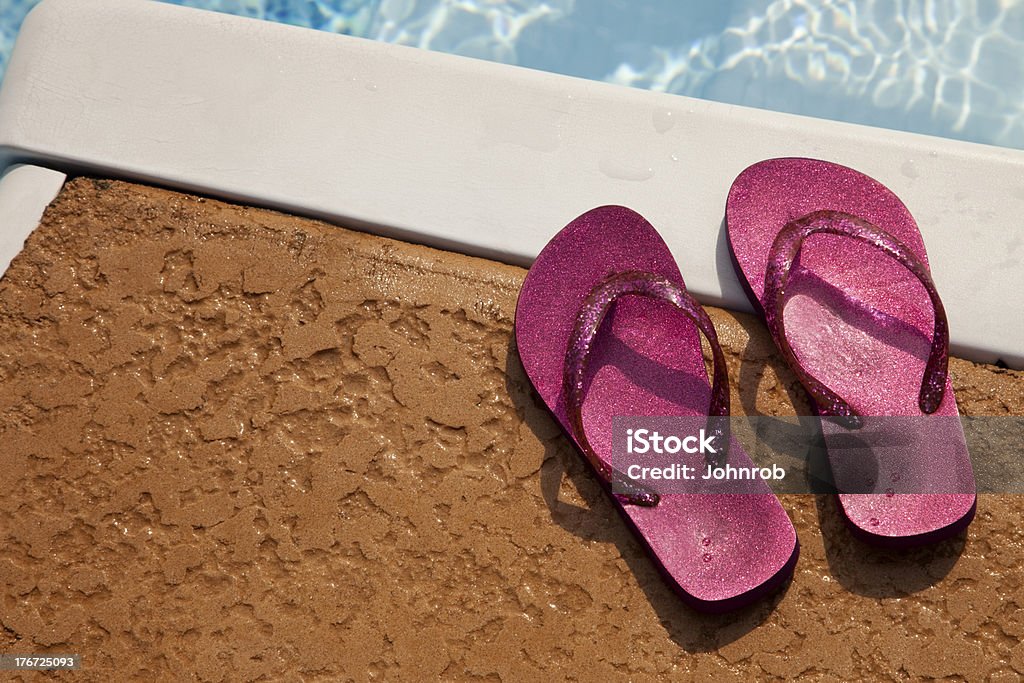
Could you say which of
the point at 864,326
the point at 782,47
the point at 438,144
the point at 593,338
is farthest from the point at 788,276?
the point at 782,47

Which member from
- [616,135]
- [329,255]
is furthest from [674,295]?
[329,255]

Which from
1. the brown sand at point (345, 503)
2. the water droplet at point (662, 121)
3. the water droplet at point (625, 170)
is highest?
the water droplet at point (662, 121)

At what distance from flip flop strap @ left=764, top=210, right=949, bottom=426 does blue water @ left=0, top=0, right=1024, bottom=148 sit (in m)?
0.75

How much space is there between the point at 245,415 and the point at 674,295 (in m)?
0.47

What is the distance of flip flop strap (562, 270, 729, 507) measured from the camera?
0.80 m

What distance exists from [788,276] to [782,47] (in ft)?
2.77

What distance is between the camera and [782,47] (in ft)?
5.00

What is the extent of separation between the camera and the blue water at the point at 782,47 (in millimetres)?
1496

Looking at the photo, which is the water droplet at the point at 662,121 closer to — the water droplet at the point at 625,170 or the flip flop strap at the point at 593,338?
the water droplet at the point at 625,170

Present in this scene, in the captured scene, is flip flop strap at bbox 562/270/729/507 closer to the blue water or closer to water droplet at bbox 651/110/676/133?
water droplet at bbox 651/110/676/133

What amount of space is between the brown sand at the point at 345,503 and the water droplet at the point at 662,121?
26cm

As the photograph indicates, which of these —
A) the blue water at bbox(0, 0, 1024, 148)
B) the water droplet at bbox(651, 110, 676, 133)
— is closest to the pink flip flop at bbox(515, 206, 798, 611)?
the water droplet at bbox(651, 110, 676, 133)

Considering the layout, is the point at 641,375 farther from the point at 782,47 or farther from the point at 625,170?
the point at 782,47

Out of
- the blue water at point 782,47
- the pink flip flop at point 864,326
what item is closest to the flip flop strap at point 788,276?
the pink flip flop at point 864,326
